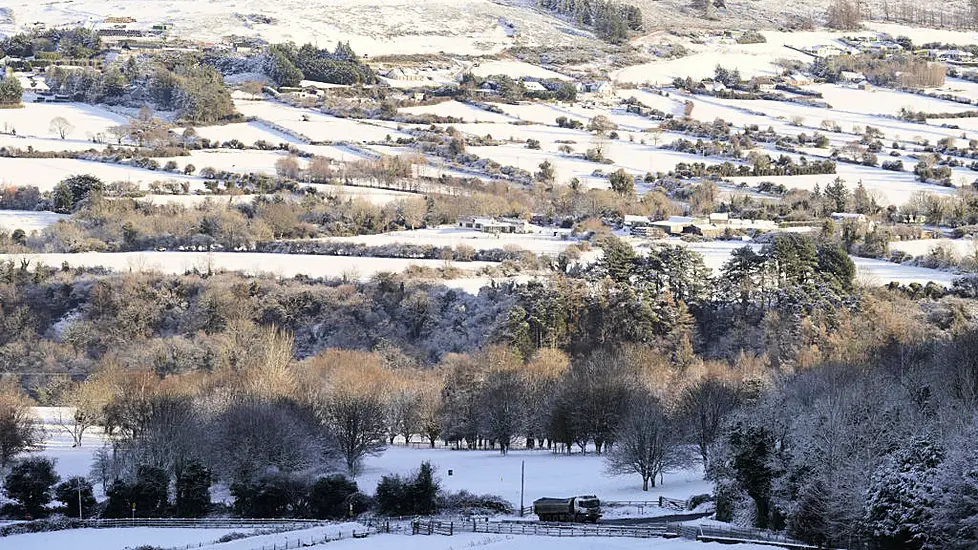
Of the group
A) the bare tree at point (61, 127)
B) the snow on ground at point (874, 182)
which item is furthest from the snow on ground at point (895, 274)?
the bare tree at point (61, 127)

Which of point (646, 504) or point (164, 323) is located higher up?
point (646, 504)

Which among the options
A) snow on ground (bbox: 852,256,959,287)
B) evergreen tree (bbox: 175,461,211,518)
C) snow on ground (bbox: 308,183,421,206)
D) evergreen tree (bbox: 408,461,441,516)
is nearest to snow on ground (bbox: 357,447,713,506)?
evergreen tree (bbox: 408,461,441,516)

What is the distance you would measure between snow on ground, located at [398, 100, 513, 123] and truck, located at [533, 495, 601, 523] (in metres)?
91.5

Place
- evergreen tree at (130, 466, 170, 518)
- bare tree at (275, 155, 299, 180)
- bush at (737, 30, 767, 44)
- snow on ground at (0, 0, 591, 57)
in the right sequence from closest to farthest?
evergreen tree at (130, 466, 170, 518) < bare tree at (275, 155, 299, 180) < snow on ground at (0, 0, 591, 57) < bush at (737, 30, 767, 44)

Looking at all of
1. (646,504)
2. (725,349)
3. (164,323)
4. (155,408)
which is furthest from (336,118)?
(646,504)

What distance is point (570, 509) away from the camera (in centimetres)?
5159

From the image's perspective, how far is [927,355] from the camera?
64000 mm

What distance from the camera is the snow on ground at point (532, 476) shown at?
5716 cm

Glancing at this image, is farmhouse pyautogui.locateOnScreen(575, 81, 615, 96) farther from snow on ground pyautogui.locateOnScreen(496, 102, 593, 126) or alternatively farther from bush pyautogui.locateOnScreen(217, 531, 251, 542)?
bush pyautogui.locateOnScreen(217, 531, 251, 542)

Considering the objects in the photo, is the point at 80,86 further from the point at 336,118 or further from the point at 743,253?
the point at 743,253

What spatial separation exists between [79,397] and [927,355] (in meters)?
34.3

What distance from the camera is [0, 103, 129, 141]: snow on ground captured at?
130 m

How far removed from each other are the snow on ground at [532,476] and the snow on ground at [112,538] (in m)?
8.22

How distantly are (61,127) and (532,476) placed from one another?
81.1 m
